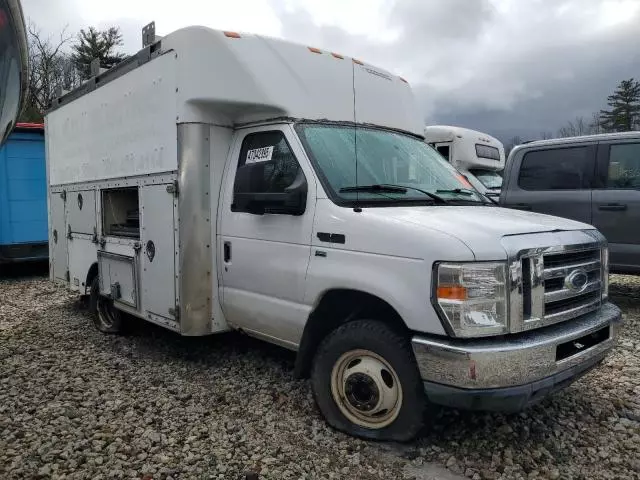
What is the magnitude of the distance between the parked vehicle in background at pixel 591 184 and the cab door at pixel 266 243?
4.42 m

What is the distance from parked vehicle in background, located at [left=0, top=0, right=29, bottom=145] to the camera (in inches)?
118

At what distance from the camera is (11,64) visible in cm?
329

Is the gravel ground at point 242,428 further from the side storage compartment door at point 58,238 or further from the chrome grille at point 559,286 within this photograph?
the side storage compartment door at point 58,238

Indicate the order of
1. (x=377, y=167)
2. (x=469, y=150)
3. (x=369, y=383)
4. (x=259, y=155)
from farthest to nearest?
(x=469, y=150) → (x=259, y=155) → (x=377, y=167) → (x=369, y=383)

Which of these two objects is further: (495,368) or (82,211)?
(82,211)

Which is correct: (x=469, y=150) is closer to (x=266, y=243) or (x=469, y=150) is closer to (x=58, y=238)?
(x=58, y=238)

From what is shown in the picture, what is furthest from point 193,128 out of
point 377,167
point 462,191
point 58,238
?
point 58,238

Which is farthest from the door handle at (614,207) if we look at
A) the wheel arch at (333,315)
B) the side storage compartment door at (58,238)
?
the side storage compartment door at (58,238)

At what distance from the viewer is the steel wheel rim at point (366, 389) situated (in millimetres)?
3340

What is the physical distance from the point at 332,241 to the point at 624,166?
4888mm


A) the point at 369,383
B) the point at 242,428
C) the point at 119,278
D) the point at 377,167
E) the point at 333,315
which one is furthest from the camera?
the point at 119,278

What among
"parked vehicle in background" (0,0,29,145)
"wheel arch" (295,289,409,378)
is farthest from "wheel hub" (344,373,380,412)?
"parked vehicle in background" (0,0,29,145)

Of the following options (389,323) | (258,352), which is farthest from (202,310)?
(389,323)

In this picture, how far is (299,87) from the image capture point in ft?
13.8
